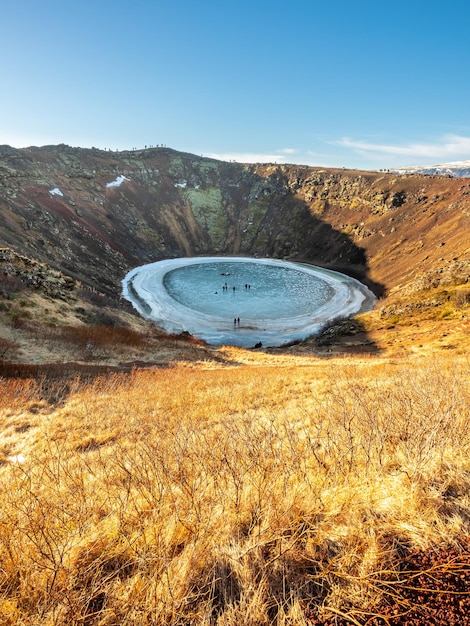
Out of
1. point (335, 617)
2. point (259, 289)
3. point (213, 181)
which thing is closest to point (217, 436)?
point (335, 617)

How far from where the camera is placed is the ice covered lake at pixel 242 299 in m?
38.8

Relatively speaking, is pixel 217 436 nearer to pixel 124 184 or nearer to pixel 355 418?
pixel 355 418

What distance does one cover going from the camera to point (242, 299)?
51.2 m

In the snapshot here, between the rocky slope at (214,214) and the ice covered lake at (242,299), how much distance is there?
4.98 meters

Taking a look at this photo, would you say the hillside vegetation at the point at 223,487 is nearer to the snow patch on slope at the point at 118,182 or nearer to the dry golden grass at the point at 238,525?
the dry golden grass at the point at 238,525

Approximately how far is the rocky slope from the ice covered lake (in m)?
4.98

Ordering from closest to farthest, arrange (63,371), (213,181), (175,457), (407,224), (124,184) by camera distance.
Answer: (175,457)
(63,371)
(407,224)
(124,184)
(213,181)

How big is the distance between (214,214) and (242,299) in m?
56.5

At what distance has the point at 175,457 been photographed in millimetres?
5215

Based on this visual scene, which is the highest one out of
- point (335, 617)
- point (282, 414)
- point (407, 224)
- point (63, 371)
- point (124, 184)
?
point (124, 184)

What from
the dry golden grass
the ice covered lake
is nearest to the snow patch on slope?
the ice covered lake

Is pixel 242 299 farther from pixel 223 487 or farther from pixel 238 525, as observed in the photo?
pixel 238 525

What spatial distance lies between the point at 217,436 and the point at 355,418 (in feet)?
9.32

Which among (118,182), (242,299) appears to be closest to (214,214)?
(118,182)
